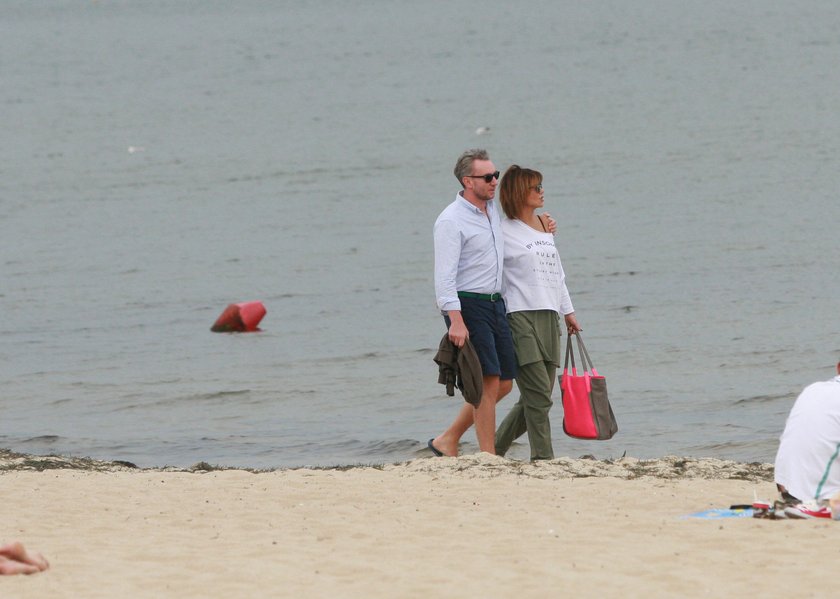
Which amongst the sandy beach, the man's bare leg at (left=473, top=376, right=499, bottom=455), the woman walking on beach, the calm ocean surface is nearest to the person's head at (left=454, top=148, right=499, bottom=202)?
the woman walking on beach

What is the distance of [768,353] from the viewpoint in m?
14.6

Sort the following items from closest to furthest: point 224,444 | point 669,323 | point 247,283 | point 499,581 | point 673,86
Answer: point 499,581 → point 224,444 → point 669,323 → point 247,283 → point 673,86

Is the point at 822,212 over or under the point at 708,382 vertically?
over

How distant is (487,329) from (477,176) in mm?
895

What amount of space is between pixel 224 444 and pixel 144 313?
8177 mm

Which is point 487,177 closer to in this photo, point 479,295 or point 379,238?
point 479,295

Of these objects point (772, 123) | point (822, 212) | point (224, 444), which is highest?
point (772, 123)

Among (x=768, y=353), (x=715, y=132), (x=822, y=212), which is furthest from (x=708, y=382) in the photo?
(x=715, y=132)

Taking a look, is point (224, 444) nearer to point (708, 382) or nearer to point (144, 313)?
point (708, 382)

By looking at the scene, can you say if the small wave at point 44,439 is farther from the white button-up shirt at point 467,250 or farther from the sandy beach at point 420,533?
the white button-up shirt at point 467,250

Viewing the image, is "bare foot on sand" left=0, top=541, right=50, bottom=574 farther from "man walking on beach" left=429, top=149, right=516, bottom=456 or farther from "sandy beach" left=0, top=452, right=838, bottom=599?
"man walking on beach" left=429, top=149, right=516, bottom=456

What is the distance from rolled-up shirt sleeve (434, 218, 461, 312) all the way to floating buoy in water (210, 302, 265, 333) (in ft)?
33.6

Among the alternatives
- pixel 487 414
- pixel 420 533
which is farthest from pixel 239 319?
pixel 420 533

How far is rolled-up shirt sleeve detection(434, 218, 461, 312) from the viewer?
7801 mm
